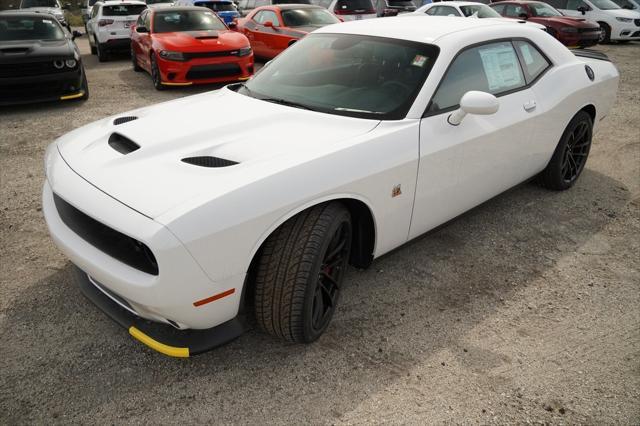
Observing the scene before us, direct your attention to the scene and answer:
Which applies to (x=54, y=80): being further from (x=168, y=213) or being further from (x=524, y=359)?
(x=524, y=359)

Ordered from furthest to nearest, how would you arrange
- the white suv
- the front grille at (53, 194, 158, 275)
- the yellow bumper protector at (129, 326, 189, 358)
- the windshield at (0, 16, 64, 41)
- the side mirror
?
the white suv < the windshield at (0, 16, 64, 41) < the side mirror < the yellow bumper protector at (129, 326, 189, 358) < the front grille at (53, 194, 158, 275)

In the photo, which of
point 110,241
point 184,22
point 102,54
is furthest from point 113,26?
point 110,241

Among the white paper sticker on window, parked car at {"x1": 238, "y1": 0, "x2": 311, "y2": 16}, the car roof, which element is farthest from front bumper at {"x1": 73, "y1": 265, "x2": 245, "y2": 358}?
parked car at {"x1": 238, "y1": 0, "x2": 311, "y2": 16}

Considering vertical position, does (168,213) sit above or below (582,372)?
above

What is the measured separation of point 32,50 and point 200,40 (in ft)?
8.17

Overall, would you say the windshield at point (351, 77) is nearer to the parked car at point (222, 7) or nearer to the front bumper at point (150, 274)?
the front bumper at point (150, 274)

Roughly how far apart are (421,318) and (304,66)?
72.6 inches

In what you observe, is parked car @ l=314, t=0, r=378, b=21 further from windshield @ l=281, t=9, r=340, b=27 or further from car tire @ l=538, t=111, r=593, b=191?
car tire @ l=538, t=111, r=593, b=191

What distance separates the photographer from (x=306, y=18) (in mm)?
10180

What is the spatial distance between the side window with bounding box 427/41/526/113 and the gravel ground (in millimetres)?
1099

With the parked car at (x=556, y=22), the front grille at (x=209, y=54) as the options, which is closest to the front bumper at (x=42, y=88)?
the front grille at (x=209, y=54)

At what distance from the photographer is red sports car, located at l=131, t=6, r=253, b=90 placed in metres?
8.12

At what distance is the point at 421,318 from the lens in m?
2.87

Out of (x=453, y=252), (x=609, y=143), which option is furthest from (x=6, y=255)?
(x=609, y=143)
